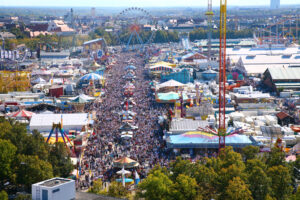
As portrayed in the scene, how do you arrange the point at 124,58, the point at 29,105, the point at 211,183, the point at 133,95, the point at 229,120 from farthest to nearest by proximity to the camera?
the point at 124,58 < the point at 133,95 < the point at 29,105 < the point at 229,120 < the point at 211,183

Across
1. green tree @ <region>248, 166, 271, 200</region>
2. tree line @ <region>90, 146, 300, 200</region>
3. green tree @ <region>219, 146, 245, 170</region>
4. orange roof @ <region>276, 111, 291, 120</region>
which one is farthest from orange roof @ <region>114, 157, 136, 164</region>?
orange roof @ <region>276, 111, 291, 120</region>

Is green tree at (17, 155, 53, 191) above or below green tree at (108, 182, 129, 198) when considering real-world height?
above

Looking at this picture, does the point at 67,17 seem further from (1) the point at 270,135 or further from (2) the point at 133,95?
(1) the point at 270,135

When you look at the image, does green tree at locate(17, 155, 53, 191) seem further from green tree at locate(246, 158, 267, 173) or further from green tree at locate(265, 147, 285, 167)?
green tree at locate(265, 147, 285, 167)

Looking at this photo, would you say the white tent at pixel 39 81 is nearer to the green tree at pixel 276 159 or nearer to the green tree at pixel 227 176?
the green tree at pixel 276 159

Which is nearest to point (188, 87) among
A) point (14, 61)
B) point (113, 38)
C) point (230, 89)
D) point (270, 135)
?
point (230, 89)

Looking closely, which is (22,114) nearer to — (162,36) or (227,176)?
(227,176)

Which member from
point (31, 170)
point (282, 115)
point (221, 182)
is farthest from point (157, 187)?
point (282, 115)
